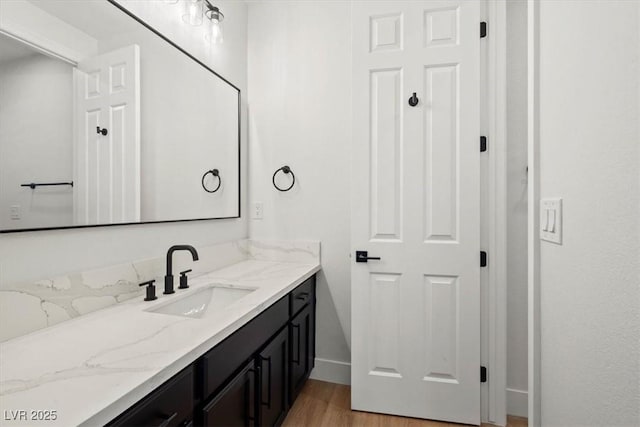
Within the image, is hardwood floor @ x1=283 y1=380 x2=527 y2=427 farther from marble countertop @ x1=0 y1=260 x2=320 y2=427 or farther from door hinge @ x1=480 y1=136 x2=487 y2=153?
door hinge @ x1=480 y1=136 x2=487 y2=153

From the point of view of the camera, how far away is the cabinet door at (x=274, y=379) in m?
1.35

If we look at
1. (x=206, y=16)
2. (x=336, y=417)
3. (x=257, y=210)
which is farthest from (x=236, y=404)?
(x=206, y=16)

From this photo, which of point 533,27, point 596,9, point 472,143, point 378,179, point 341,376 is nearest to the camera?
point 596,9

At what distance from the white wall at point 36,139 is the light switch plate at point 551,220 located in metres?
1.53

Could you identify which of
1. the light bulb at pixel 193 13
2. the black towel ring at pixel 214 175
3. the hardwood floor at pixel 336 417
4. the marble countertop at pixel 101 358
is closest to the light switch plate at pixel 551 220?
the marble countertop at pixel 101 358

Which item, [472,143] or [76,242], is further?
[472,143]

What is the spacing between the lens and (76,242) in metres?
1.14

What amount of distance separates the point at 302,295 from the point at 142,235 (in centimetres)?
93

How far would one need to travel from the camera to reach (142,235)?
1.43 metres

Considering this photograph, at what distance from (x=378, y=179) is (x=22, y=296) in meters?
1.62

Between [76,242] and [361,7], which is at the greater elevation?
[361,7]

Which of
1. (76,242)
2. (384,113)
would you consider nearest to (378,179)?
(384,113)

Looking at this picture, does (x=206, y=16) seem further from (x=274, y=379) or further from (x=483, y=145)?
(x=274, y=379)

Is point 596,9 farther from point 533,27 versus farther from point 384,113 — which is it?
point 384,113
